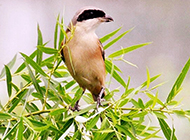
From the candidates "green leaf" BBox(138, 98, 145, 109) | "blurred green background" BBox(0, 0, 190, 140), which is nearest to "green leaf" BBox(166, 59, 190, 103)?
"green leaf" BBox(138, 98, 145, 109)

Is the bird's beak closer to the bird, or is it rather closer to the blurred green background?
the bird

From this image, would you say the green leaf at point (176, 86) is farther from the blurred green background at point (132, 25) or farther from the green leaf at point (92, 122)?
the blurred green background at point (132, 25)

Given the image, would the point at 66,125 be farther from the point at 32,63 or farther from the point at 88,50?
the point at 88,50

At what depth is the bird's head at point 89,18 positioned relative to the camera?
106cm

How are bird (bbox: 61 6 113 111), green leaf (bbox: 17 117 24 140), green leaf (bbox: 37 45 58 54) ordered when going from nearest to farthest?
1. green leaf (bbox: 17 117 24 140)
2. green leaf (bbox: 37 45 58 54)
3. bird (bbox: 61 6 113 111)

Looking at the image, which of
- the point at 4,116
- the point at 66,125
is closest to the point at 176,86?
the point at 66,125

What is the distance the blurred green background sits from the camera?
1995 millimetres

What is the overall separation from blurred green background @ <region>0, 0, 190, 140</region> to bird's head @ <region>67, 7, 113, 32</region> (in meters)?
0.84

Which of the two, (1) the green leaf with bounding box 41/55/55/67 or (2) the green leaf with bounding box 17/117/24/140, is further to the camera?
(1) the green leaf with bounding box 41/55/55/67

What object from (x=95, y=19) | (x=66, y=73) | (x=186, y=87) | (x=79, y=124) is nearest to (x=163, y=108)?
(x=79, y=124)

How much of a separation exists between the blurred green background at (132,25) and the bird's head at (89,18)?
0.84 metres

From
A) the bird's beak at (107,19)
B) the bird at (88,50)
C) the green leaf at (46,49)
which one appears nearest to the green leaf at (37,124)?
the green leaf at (46,49)

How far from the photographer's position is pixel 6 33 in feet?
6.77

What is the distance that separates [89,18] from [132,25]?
38.9 inches
